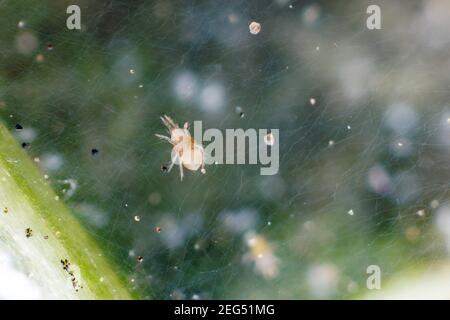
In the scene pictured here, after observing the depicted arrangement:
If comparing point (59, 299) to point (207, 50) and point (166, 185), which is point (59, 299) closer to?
point (166, 185)

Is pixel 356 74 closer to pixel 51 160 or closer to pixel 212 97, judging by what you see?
pixel 212 97

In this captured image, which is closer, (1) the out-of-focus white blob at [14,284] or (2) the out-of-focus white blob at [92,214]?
(1) the out-of-focus white blob at [14,284]

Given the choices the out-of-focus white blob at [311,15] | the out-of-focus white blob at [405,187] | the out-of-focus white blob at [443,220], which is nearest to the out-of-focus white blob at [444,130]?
the out-of-focus white blob at [405,187]

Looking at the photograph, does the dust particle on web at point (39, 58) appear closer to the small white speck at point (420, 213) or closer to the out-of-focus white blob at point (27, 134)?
the out-of-focus white blob at point (27, 134)

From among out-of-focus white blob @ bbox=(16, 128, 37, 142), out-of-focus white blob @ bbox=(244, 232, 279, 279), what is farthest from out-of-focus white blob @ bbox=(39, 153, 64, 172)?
out-of-focus white blob @ bbox=(244, 232, 279, 279)

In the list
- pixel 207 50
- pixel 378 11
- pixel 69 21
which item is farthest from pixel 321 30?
pixel 69 21
